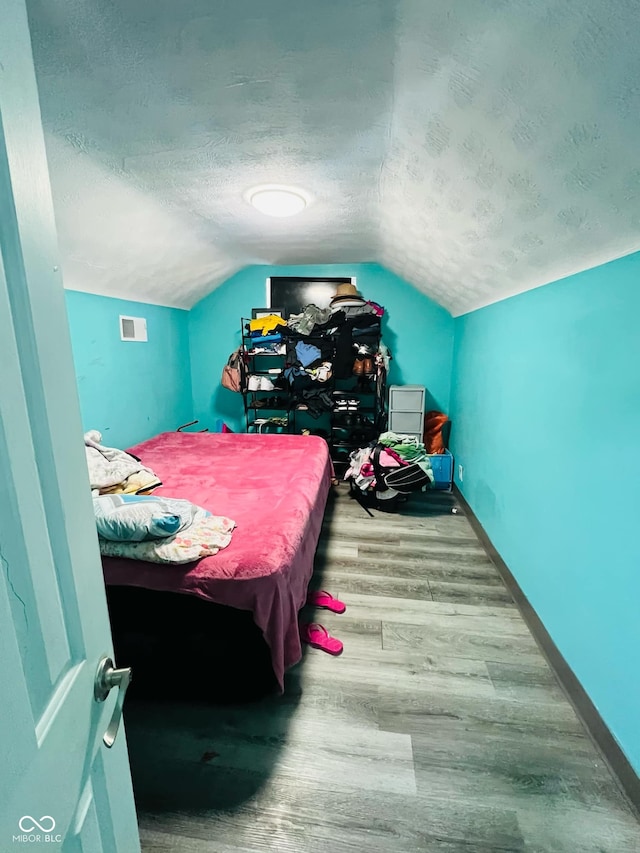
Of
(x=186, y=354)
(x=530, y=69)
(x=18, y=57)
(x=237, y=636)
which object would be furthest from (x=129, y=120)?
(x=186, y=354)

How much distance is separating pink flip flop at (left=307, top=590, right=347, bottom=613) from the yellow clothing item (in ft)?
8.58

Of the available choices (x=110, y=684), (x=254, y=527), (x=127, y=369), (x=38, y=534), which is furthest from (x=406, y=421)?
(x=38, y=534)

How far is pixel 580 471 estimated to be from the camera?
1580 mm

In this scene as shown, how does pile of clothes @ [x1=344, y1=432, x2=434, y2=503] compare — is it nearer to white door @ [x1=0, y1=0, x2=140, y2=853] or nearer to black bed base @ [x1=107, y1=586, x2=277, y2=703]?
black bed base @ [x1=107, y1=586, x2=277, y2=703]

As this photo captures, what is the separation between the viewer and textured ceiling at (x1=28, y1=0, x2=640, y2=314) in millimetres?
939

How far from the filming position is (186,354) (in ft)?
14.0

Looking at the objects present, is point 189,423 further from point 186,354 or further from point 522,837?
point 522,837

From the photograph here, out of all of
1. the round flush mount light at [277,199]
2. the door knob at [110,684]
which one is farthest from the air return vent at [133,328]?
the door knob at [110,684]

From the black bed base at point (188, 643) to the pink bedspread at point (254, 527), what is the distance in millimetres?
81

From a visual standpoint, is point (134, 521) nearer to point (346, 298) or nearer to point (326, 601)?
point (326, 601)

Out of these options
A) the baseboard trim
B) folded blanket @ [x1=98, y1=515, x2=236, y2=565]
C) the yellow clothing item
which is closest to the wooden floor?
the baseboard trim

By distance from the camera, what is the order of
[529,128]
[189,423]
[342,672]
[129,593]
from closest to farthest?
[529,128] < [129,593] < [342,672] < [189,423]

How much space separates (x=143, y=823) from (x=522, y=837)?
1.14 m

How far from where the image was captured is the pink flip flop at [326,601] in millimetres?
2072
